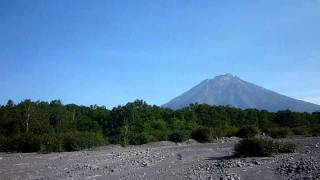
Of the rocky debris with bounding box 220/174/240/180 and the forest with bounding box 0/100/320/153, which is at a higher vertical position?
the forest with bounding box 0/100/320/153

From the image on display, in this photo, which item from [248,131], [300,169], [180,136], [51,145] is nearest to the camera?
[300,169]

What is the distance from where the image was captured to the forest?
44.2 meters

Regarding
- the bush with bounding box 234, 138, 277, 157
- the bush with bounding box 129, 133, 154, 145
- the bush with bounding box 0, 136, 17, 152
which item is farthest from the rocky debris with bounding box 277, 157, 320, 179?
the bush with bounding box 0, 136, 17, 152

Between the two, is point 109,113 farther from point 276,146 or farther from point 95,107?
point 276,146

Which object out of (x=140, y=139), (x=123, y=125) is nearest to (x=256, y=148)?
(x=140, y=139)

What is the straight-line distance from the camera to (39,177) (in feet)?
63.8

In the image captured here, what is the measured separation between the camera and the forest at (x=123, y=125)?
1742 inches

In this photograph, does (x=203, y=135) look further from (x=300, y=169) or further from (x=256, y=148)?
(x=300, y=169)

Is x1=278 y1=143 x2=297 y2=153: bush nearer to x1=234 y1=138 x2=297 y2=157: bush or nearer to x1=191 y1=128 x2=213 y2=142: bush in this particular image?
x1=234 y1=138 x2=297 y2=157: bush

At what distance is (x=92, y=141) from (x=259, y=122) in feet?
134

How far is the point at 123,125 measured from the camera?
206 ft

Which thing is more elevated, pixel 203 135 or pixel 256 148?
pixel 203 135

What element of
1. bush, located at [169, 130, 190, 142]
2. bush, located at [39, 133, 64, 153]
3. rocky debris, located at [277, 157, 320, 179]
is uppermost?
bush, located at [169, 130, 190, 142]

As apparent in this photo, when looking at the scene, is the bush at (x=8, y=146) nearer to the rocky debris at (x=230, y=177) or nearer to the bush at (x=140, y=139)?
the bush at (x=140, y=139)
